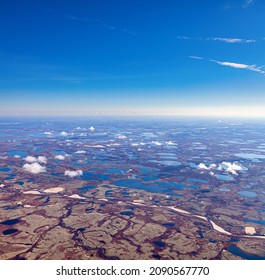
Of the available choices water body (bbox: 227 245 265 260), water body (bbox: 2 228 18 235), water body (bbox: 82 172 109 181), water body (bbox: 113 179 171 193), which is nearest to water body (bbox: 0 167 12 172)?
water body (bbox: 82 172 109 181)

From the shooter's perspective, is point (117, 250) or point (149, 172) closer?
point (117, 250)

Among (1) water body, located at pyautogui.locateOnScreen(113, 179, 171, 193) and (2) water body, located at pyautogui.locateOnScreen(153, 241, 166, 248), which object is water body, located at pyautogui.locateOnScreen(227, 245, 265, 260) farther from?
(1) water body, located at pyautogui.locateOnScreen(113, 179, 171, 193)

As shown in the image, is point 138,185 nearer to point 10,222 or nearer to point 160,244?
point 160,244

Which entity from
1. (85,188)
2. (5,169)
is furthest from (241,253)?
(5,169)

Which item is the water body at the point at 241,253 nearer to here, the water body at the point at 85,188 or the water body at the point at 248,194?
the water body at the point at 248,194

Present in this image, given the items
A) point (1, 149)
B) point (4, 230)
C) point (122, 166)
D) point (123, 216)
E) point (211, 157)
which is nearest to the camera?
point (4, 230)

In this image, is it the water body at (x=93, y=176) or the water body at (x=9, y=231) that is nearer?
the water body at (x=9, y=231)

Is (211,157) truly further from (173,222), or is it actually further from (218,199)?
(173,222)

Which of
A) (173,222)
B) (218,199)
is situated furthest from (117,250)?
(218,199)

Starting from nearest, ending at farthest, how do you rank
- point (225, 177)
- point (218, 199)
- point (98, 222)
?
point (98, 222) → point (218, 199) → point (225, 177)

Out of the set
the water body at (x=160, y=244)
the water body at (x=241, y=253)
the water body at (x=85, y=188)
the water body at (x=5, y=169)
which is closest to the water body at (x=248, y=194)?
the water body at (x=241, y=253)
